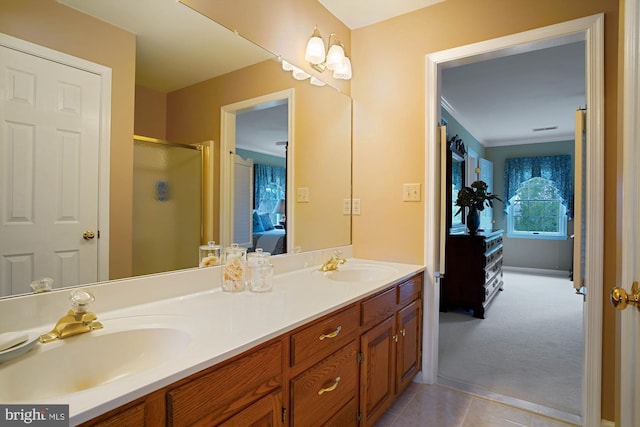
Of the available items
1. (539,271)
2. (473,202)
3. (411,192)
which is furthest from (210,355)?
(539,271)

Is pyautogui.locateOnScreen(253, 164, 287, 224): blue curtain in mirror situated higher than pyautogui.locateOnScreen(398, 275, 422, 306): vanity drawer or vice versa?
pyautogui.locateOnScreen(253, 164, 287, 224): blue curtain in mirror

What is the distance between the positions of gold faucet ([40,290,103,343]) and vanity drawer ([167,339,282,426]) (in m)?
0.38

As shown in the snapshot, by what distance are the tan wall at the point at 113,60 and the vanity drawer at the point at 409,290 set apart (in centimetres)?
134

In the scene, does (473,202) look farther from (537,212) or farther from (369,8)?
(537,212)

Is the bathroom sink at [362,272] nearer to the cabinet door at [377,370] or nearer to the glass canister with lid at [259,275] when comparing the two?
the cabinet door at [377,370]

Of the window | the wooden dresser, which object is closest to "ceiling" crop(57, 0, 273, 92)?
the wooden dresser

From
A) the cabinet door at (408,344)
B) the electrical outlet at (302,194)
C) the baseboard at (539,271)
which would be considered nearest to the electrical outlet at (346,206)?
the electrical outlet at (302,194)

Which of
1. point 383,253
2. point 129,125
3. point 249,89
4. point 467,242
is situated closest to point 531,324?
point 467,242

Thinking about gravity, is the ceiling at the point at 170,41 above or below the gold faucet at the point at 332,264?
above

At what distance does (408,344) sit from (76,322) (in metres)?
1.67

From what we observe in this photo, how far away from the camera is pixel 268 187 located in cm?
188

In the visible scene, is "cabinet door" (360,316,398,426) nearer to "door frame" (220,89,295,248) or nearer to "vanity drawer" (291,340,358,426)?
"vanity drawer" (291,340,358,426)

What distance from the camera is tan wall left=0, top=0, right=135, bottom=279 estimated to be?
3.26ft

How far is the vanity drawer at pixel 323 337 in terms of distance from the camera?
1090 mm
